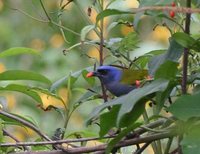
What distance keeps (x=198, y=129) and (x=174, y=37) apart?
37 cm

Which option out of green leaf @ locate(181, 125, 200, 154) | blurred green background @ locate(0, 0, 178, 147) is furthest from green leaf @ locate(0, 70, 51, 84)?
blurred green background @ locate(0, 0, 178, 147)

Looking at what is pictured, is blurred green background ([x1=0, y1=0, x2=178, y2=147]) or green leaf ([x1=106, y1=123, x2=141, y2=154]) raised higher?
blurred green background ([x1=0, y1=0, x2=178, y2=147])

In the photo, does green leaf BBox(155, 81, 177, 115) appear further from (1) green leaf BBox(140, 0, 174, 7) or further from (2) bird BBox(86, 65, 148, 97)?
(2) bird BBox(86, 65, 148, 97)

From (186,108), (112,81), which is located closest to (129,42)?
(112,81)

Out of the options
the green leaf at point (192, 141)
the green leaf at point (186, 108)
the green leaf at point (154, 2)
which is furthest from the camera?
the green leaf at point (154, 2)

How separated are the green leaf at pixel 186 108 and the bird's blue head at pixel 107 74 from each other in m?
0.68

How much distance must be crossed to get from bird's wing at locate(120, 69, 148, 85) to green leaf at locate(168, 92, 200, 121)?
63 centimetres

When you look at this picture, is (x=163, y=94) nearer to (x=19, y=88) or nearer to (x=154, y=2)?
(x=154, y=2)

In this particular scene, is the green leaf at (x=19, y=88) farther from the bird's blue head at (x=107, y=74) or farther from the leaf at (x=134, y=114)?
the leaf at (x=134, y=114)

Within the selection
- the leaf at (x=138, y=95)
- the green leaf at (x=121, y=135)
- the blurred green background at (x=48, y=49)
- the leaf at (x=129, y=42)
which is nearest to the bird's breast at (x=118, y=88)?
the leaf at (x=129, y=42)

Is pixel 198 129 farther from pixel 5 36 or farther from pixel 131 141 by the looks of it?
pixel 5 36

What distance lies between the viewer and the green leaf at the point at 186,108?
1.31m

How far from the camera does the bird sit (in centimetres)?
201

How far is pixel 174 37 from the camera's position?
4.70ft
